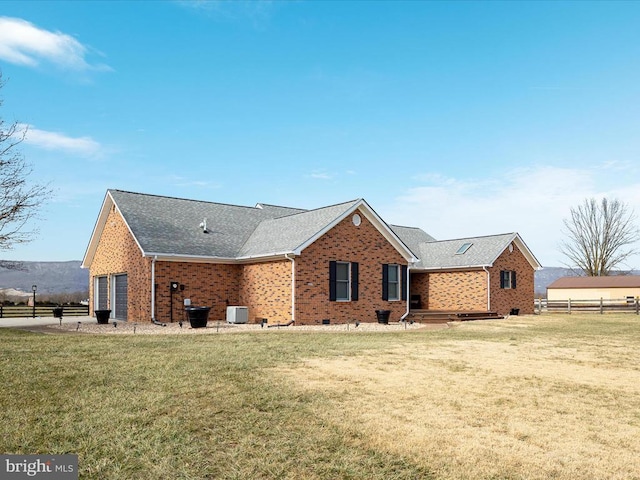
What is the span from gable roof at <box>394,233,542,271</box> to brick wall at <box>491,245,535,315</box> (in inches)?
19.3

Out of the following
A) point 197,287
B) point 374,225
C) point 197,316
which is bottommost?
point 197,316

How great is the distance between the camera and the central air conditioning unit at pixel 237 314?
937 inches

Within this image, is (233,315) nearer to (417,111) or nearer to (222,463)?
(417,111)

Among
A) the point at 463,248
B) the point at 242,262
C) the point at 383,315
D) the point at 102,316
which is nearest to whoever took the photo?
the point at 102,316

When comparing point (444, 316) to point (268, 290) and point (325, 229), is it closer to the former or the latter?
point (325, 229)

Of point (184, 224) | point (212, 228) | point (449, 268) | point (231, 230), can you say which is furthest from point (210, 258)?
point (449, 268)

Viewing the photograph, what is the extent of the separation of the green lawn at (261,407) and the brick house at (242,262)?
969cm

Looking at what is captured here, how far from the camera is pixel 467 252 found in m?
34.2

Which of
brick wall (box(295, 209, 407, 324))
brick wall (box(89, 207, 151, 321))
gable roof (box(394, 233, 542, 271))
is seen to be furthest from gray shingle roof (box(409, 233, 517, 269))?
brick wall (box(89, 207, 151, 321))

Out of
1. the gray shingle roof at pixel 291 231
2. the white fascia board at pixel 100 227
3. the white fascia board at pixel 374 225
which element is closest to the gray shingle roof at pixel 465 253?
the white fascia board at pixel 374 225

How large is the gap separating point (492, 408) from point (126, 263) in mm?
22432

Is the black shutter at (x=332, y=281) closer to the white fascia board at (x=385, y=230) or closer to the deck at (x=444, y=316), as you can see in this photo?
the white fascia board at (x=385, y=230)

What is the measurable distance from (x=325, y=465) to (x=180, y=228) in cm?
2288

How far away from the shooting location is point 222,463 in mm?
5332
